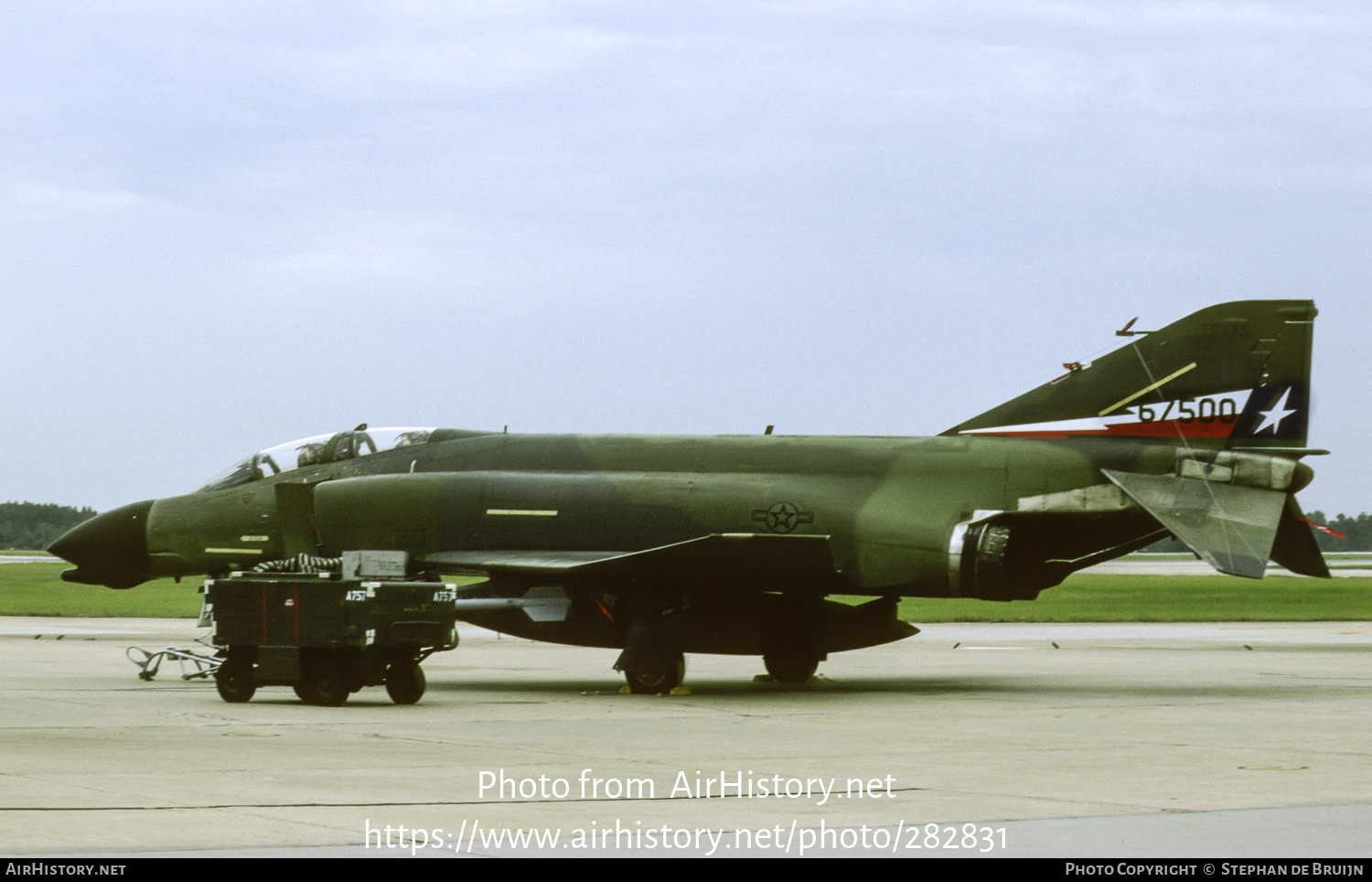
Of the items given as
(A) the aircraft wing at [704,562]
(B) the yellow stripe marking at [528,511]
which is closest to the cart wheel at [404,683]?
(A) the aircraft wing at [704,562]

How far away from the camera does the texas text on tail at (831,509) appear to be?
60.3 feet

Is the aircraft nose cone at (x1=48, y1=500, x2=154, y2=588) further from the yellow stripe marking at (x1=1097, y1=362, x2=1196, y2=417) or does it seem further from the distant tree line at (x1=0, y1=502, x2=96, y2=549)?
the distant tree line at (x1=0, y1=502, x2=96, y2=549)

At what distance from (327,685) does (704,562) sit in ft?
15.4

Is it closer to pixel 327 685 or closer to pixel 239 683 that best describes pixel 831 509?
pixel 327 685

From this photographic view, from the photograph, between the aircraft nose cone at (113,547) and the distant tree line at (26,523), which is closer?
the aircraft nose cone at (113,547)

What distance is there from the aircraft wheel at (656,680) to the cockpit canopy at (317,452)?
5098 mm

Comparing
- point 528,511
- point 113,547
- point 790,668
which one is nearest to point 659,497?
point 528,511

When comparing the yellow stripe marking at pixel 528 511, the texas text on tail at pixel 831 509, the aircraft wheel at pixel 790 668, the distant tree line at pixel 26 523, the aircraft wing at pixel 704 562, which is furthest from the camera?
the distant tree line at pixel 26 523

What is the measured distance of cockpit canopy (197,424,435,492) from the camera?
70.6 feet

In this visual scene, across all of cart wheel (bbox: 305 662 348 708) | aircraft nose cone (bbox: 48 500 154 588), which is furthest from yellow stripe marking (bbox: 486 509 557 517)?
aircraft nose cone (bbox: 48 500 154 588)

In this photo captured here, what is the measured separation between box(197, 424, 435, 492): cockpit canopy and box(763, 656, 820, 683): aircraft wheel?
5785 millimetres

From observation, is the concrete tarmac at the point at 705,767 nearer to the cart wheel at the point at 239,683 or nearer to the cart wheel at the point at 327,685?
the cart wheel at the point at 239,683

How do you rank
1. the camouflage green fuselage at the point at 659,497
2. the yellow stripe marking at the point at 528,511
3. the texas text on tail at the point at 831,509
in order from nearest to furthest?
the texas text on tail at the point at 831,509
the camouflage green fuselage at the point at 659,497
the yellow stripe marking at the point at 528,511
